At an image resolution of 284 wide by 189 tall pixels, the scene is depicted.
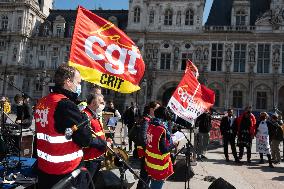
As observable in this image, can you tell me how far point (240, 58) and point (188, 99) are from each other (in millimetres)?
26217

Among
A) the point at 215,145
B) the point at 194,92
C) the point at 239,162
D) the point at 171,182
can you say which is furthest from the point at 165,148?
the point at 215,145

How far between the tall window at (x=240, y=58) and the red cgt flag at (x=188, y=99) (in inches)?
A: 990

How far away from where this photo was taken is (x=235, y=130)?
12344 mm

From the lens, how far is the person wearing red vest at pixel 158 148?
534cm

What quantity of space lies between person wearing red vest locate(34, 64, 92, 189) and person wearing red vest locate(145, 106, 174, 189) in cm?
207

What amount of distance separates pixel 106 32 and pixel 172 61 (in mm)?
29253

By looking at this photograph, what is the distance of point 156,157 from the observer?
5.45 metres

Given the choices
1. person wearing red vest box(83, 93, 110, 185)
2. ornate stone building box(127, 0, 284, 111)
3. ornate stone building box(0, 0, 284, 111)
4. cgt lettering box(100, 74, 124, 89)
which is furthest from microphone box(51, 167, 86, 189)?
ornate stone building box(127, 0, 284, 111)

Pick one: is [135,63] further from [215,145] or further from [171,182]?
[215,145]

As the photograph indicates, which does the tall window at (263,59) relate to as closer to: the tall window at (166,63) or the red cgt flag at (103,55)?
the tall window at (166,63)

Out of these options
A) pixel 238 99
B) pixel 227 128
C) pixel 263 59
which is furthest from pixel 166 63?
pixel 227 128

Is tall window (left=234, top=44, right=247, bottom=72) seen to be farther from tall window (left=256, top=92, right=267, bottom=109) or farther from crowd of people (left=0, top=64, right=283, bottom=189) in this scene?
crowd of people (left=0, top=64, right=283, bottom=189)

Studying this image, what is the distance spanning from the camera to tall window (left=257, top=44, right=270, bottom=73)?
3266cm

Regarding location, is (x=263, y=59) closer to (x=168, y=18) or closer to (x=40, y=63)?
(x=168, y=18)
